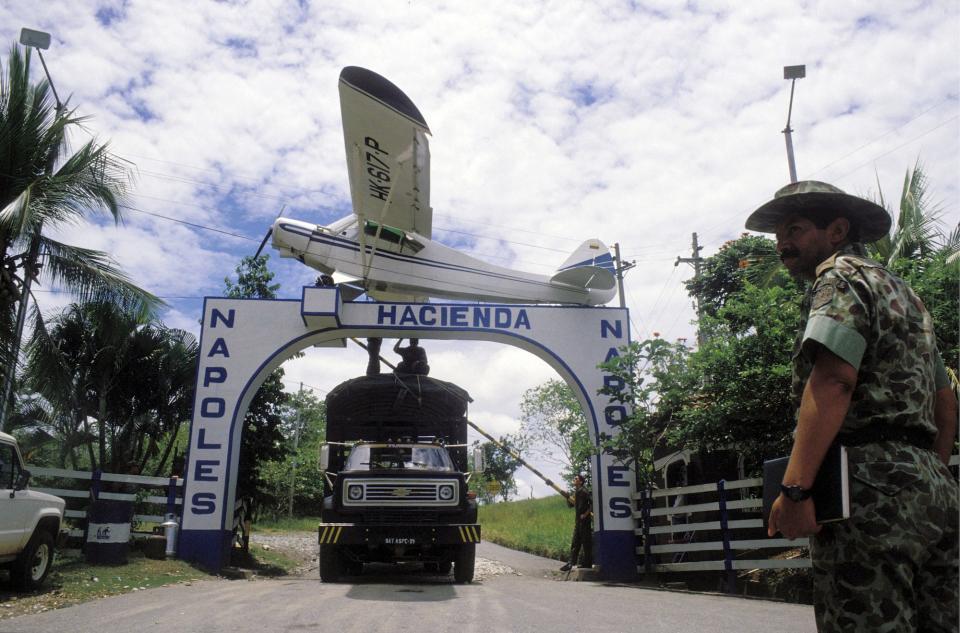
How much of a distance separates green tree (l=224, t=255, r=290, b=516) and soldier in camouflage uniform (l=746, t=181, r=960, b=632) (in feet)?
42.7

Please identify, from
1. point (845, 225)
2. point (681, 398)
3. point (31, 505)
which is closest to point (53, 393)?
point (31, 505)

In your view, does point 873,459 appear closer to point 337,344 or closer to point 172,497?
point 172,497

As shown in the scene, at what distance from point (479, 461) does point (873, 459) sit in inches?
355

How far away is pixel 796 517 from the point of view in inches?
83.7

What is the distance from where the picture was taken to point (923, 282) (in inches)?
318

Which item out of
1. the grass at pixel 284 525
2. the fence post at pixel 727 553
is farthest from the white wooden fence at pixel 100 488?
the grass at pixel 284 525

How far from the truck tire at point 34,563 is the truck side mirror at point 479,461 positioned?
5414mm

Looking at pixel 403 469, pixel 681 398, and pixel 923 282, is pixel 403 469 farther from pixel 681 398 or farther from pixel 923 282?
pixel 923 282

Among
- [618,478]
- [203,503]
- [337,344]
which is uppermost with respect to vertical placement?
[337,344]

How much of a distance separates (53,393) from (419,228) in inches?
272

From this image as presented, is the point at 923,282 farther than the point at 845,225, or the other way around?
the point at 923,282

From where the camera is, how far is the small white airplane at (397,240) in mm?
11312

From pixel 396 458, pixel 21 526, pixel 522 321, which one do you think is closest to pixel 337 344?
pixel 522 321

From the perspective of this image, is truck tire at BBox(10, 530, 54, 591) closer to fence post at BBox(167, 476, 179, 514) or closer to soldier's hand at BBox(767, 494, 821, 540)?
fence post at BBox(167, 476, 179, 514)
